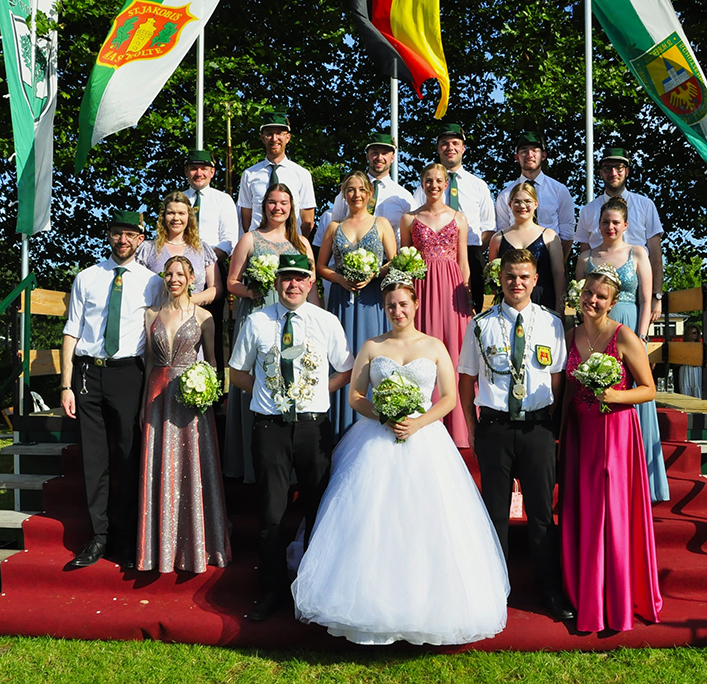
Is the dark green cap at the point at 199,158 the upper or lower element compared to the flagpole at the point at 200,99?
lower

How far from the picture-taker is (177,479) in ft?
17.4

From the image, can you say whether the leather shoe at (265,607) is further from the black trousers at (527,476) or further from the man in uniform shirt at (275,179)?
the man in uniform shirt at (275,179)

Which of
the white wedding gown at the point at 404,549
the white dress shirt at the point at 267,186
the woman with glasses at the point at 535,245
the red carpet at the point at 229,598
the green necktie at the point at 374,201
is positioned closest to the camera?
the white wedding gown at the point at 404,549

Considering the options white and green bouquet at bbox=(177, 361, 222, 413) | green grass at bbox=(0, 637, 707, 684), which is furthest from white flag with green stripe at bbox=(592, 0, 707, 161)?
white and green bouquet at bbox=(177, 361, 222, 413)

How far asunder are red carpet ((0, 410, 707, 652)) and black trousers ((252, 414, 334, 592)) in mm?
319

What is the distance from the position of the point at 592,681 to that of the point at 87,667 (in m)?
3.02

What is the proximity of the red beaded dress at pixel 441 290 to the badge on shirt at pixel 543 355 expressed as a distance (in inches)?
54.1

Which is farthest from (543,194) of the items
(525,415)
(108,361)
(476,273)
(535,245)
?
(108,361)

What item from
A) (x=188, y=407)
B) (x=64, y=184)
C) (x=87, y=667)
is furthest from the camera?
(x=64, y=184)

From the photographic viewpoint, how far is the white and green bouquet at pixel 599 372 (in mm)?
4570

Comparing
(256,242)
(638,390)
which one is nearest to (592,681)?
(638,390)

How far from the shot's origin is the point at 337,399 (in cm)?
598

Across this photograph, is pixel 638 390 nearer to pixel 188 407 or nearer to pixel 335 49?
pixel 188 407

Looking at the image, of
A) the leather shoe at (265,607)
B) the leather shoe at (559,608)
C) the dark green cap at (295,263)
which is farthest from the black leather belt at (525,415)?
the leather shoe at (265,607)
